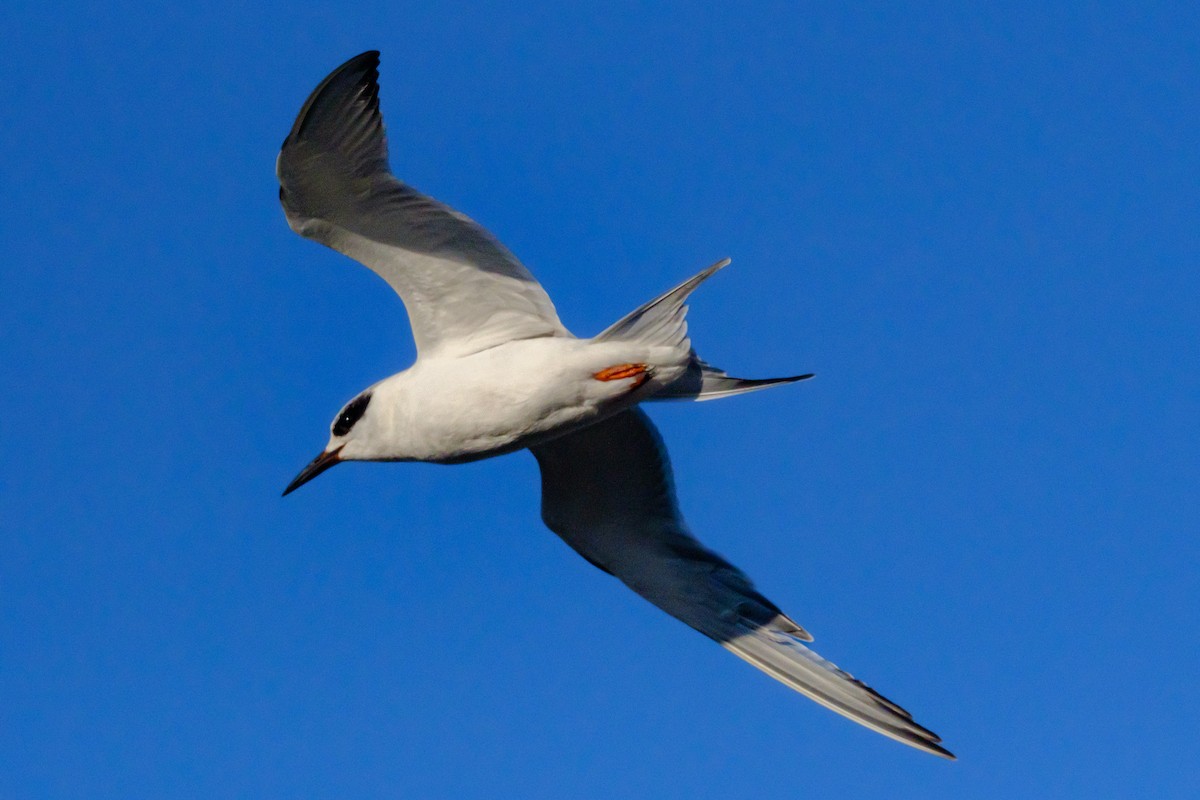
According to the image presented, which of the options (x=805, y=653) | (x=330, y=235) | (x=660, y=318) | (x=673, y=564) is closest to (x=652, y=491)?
(x=673, y=564)

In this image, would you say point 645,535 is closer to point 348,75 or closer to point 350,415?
point 350,415

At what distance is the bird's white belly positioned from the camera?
665 centimetres

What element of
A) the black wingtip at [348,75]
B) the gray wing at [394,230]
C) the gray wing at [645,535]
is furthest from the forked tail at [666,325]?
the black wingtip at [348,75]

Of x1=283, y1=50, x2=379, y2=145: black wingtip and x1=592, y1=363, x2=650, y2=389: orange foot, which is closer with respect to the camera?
x1=283, y1=50, x2=379, y2=145: black wingtip

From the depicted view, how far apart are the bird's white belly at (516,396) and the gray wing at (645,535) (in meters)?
1.31

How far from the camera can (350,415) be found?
7469 mm

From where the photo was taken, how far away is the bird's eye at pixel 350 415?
740 cm

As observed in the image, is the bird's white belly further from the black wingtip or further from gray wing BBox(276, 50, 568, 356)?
the black wingtip

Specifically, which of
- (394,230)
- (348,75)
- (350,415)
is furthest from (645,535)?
(348,75)

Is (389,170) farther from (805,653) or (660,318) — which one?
(805,653)

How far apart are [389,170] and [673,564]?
126 inches

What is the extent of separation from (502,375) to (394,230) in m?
1.02

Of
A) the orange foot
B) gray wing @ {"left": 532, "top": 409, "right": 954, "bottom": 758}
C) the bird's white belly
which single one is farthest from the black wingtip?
gray wing @ {"left": 532, "top": 409, "right": 954, "bottom": 758}

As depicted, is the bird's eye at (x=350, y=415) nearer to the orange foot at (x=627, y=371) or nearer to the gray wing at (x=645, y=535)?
the gray wing at (x=645, y=535)
